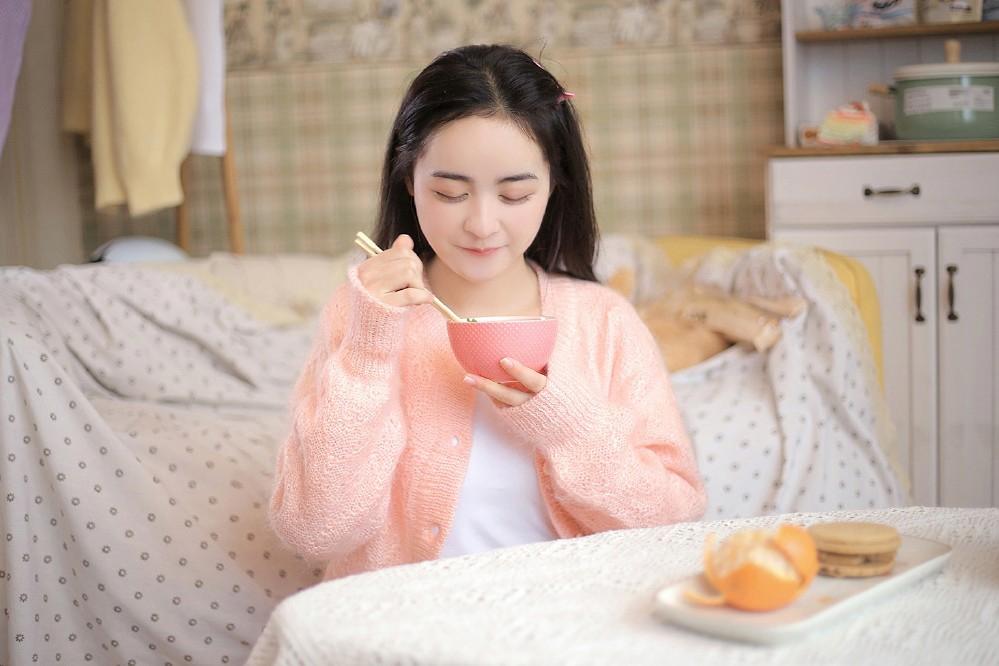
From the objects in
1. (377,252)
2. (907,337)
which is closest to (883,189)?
(907,337)

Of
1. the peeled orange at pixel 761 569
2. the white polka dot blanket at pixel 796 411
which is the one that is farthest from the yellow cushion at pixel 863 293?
the peeled orange at pixel 761 569

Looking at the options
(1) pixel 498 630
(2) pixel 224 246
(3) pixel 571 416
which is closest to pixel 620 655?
(1) pixel 498 630

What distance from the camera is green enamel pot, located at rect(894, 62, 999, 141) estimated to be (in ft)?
9.27

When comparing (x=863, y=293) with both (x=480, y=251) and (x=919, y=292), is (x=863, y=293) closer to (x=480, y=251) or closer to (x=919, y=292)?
(x=919, y=292)

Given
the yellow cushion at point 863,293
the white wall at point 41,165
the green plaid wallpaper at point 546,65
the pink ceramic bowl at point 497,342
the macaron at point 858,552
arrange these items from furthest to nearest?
the green plaid wallpaper at point 546,65, the white wall at point 41,165, the yellow cushion at point 863,293, the pink ceramic bowl at point 497,342, the macaron at point 858,552

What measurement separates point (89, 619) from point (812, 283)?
4.86ft

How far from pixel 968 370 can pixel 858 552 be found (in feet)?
7.30

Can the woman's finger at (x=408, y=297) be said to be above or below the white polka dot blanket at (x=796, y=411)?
above

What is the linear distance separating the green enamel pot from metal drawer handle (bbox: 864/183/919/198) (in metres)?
0.18

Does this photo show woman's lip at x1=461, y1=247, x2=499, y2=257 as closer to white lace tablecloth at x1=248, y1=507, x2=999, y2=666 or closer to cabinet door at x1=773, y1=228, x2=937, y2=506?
white lace tablecloth at x1=248, y1=507, x2=999, y2=666

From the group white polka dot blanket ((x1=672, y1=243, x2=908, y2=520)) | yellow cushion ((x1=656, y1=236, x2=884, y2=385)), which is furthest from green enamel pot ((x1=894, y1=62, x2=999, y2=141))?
white polka dot blanket ((x1=672, y1=243, x2=908, y2=520))

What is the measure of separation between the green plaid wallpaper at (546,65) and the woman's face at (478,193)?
2.29 m

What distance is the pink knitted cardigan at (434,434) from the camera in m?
1.18

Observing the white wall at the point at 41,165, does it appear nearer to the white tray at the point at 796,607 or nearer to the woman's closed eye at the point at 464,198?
the woman's closed eye at the point at 464,198
